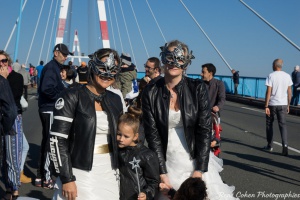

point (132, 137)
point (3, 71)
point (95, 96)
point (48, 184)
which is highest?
point (3, 71)

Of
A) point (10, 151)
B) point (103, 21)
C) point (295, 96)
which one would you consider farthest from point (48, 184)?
point (295, 96)

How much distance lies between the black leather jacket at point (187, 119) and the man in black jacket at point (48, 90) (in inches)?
102

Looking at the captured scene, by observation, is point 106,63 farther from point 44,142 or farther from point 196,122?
point 44,142

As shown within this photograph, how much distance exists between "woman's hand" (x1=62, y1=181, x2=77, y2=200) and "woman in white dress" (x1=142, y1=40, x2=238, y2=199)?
2.77ft

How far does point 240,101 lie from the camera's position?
2298 centimetres

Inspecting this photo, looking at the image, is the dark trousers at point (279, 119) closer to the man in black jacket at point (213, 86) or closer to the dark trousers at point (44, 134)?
the man in black jacket at point (213, 86)

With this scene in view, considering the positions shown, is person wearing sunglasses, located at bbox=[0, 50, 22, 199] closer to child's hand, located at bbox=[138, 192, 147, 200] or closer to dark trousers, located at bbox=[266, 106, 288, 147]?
child's hand, located at bbox=[138, 192, 147, 200]

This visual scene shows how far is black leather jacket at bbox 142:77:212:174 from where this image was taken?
10.8ft

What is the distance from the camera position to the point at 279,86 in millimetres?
8258

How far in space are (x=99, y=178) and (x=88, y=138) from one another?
0.30m

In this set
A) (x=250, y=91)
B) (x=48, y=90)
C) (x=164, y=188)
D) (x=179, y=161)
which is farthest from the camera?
(x=250, y=91)

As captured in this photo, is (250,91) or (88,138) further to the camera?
(250,91)

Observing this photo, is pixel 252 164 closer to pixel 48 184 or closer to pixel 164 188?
pixel 48 184

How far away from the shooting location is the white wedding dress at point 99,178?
8.98ft
